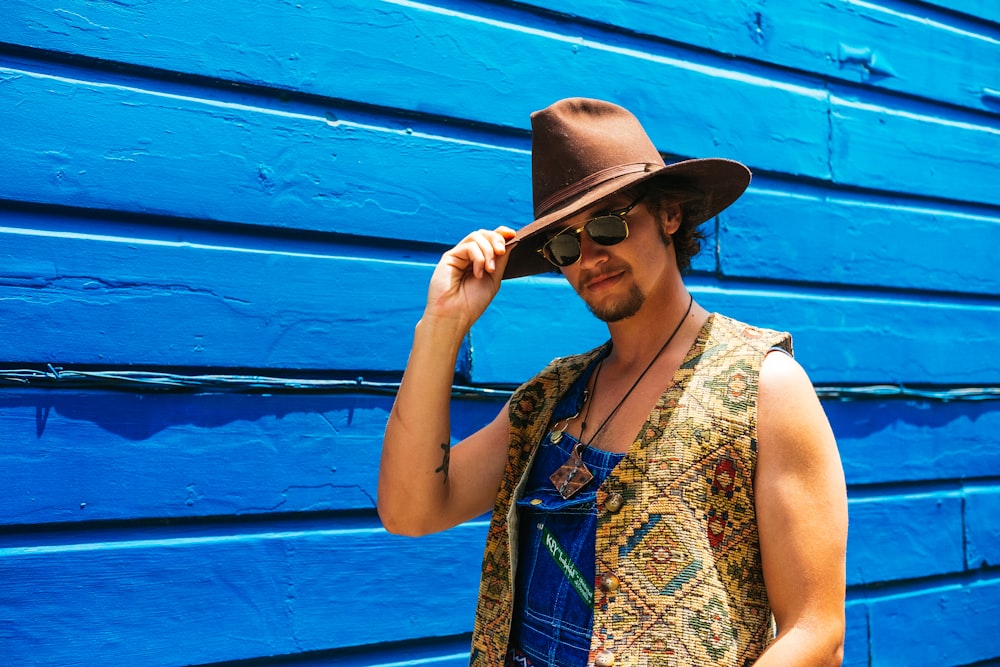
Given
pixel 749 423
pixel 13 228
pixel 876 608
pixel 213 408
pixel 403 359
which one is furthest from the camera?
pixel 876 608

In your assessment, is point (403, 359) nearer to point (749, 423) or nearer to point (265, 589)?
point (265, 589)

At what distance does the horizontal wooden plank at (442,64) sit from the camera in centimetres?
225

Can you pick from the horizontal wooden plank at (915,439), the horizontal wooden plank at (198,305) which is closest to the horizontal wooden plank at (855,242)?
the horizontal wooden plank at (915,439)

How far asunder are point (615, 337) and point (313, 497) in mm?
982

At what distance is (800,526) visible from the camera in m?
1.54

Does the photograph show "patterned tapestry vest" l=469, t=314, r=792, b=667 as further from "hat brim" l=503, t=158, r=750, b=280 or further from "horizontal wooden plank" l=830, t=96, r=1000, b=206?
"horizontal wooden plank" l=830, t=96, r=1000, b=206

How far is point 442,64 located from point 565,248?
1068mm

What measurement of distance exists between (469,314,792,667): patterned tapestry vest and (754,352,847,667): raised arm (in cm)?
4

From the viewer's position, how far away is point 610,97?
2.96 metres

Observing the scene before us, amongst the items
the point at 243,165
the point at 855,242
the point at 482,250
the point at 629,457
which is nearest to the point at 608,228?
the point at 482,250

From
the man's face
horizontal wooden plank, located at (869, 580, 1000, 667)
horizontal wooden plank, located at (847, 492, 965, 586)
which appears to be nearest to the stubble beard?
the man's face

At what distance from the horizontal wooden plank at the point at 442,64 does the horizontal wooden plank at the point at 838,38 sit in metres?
0.09

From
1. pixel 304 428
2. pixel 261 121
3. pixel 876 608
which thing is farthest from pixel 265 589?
pixel 876 608

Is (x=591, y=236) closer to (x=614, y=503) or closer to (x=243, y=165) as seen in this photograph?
(x=614, y=503)
